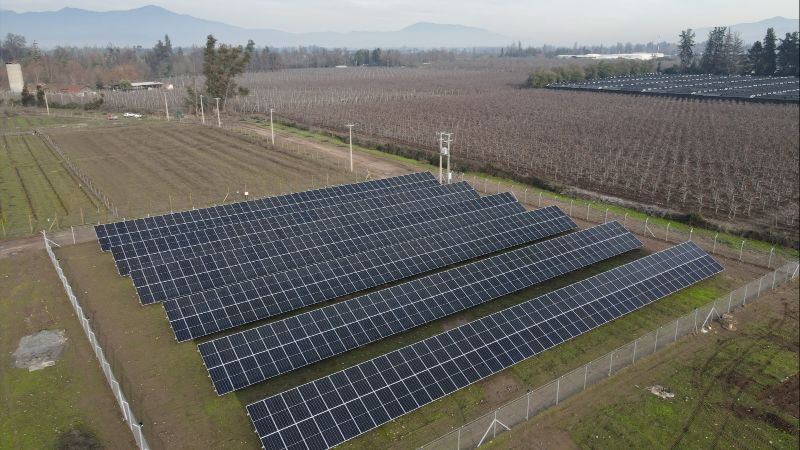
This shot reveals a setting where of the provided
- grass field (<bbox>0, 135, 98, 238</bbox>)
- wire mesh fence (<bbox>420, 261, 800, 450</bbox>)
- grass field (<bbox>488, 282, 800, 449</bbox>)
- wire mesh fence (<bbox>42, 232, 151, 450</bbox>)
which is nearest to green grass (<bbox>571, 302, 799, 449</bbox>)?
grass field (<bbox>488, 282, 800, 449</bbox>)

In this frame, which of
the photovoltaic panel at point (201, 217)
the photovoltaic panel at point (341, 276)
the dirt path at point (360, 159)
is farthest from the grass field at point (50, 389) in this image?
the dirt path at point (360, 159)

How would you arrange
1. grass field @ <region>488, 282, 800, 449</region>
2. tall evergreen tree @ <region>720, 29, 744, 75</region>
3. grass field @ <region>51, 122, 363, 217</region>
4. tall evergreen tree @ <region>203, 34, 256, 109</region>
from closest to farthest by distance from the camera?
grass field @ <region>488, 282, 800, 449</region>
grass field @ <region>51, 122, 363, 217</region>
tall evergreen tree @ <region>203, 34, 256, 109</region>
tall evergreen tree @ <region>720, 29, 744, 75</region>

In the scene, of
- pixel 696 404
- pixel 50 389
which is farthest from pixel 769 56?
pixel 50 389

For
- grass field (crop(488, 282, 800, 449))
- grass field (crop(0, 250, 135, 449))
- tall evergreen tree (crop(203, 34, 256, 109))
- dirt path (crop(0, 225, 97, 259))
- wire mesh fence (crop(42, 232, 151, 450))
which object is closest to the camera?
wire mesh fence (crop(42, 232, 151, 450))

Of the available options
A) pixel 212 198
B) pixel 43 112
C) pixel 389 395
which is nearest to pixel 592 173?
pixel 212 198

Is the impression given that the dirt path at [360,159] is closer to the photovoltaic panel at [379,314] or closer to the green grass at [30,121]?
the photovoltaic panel at [379,314]

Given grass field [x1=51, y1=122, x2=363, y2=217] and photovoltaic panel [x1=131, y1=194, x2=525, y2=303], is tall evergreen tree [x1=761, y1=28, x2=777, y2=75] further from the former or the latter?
photovoltaic panel [x1=131, y1=194, x2=525, y2=303]
